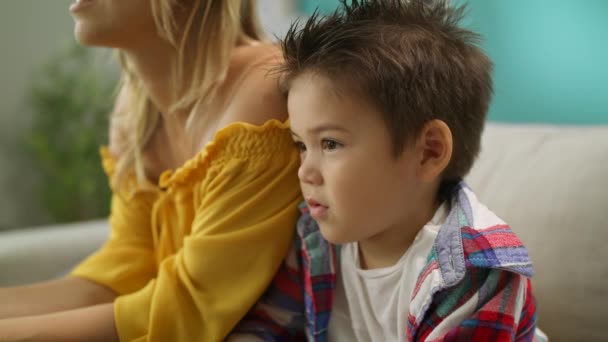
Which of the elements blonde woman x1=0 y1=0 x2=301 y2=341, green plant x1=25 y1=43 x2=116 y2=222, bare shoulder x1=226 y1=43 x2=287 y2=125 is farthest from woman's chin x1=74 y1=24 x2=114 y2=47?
green plant x1=25 y1=43 x2=116 y2=222

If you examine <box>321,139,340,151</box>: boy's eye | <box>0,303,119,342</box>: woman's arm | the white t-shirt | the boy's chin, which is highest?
<box>321,139,340,151</box>: boy's eye

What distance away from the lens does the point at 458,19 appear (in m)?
0.78

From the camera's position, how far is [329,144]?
0.73m

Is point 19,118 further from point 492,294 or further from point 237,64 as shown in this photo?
point 492,294

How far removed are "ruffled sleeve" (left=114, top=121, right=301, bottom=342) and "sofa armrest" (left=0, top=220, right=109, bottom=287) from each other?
529mm

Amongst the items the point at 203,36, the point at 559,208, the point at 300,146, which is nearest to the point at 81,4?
the point at 203,36

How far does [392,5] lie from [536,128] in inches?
19.6

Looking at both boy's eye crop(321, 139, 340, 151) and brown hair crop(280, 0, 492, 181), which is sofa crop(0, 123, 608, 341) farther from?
boy's eye crop(321, 139, 340, 151)

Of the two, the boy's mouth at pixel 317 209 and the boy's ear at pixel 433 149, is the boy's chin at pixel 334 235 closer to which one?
the boy's mouth at pixel 317 209

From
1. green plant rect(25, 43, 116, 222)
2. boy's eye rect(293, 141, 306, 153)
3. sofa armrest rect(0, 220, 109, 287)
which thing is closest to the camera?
boy's eye rect(293, 141, 306, 153)

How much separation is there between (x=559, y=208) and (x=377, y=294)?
1.04 feet

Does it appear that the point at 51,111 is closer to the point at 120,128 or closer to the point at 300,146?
the point at 120,128

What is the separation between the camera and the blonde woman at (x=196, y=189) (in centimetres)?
84

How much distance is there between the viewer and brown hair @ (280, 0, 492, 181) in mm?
693
